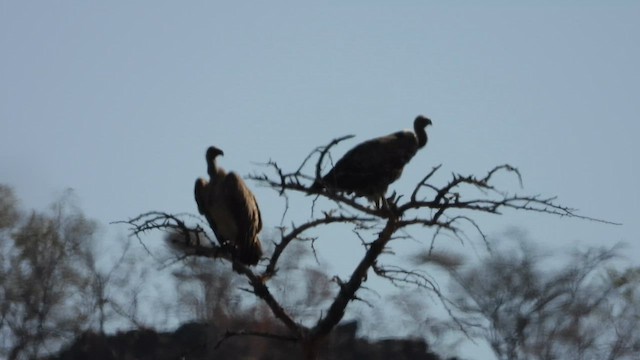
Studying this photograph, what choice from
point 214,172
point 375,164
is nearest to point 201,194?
point 214,172

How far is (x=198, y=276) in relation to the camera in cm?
2827

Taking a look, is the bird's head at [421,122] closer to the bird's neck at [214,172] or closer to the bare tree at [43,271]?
the bird's neck at [214,172]

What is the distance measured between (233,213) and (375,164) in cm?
113

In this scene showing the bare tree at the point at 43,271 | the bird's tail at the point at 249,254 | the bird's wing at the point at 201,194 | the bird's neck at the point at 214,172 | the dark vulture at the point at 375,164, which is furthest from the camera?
the bare tree at the point at 43,271

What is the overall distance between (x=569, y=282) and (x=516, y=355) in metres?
3.21

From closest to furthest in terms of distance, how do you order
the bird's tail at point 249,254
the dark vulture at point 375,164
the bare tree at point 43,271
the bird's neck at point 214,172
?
the bird's tail at point 249,254 → the dark vulture at point 375,164 → the bird's neck at point 214,172 → the bare tree at point 43,271

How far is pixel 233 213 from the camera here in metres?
12.1

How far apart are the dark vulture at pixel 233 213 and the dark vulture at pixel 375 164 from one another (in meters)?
0.67

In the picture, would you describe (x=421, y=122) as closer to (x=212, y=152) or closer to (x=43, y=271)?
(x=212, y=152)

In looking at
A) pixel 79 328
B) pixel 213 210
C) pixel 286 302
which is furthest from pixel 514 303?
pixel 213 210

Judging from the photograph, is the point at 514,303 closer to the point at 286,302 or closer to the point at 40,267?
the point at 286,302

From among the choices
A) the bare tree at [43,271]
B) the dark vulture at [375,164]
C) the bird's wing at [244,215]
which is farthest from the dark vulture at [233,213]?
the bare tree at [43,271]

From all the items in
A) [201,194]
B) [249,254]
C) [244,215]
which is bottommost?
[249,254]

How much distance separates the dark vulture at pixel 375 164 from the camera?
1233 centimetres
